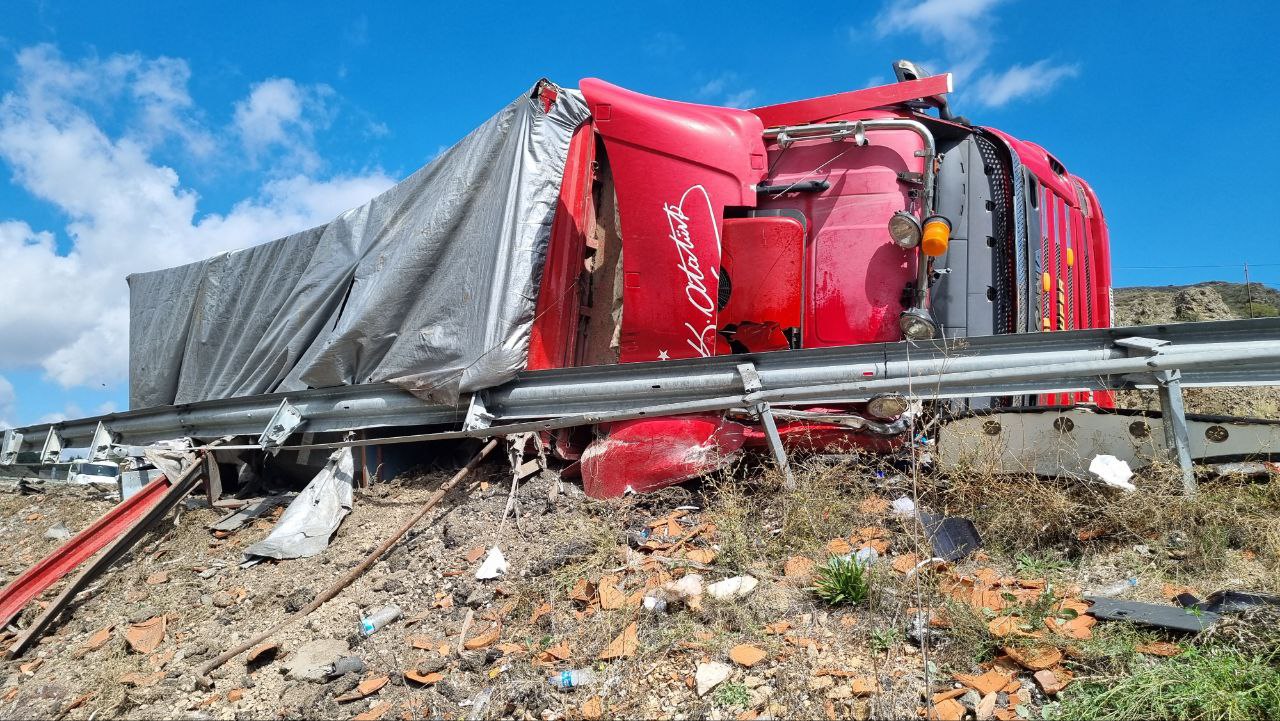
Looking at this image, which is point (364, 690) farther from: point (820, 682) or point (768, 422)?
point (768, 422)

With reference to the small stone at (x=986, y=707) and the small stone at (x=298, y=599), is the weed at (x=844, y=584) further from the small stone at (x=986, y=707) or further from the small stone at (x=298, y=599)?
the small stone at (x=298, y=599)

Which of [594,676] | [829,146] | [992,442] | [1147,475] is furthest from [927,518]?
[829,146]

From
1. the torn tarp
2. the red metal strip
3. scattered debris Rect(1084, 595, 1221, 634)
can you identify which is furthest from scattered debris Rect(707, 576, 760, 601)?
the red metal strip

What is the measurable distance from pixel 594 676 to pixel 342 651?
4.17 feet

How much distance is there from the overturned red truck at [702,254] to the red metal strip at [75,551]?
1.48 metres

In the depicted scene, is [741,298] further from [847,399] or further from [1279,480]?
[1279,480]

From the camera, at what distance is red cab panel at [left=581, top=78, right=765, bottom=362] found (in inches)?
175

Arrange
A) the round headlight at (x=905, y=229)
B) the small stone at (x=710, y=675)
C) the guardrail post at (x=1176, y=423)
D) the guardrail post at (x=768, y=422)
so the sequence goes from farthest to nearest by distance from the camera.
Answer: the round headlight at (x=905, y=229) → the guardrail post at (x=768, y=422) → the guardrail post at (x=1176, y=423) → the small stone at (x=710, y=675)

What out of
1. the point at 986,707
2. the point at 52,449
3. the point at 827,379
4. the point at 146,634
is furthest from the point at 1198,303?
the point at 52,449

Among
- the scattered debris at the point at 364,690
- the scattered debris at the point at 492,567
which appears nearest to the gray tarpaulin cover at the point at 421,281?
the scattered debris at the point at 492,567

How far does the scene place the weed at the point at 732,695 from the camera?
8.07ft

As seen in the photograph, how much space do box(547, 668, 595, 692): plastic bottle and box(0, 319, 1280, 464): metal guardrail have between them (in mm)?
1687

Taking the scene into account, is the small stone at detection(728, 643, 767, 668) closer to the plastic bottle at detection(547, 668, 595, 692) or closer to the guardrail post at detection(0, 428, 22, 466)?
the plastic bottle at detection(547, 668, 595, 692)

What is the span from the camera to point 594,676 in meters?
2.72
